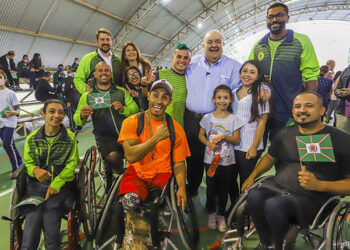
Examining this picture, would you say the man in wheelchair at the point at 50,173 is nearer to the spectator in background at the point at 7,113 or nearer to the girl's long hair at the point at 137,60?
the girl's long hair at the point at 137,60

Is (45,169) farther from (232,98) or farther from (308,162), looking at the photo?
(308,162)

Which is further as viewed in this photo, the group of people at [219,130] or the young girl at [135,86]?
the young girl at [135,86]

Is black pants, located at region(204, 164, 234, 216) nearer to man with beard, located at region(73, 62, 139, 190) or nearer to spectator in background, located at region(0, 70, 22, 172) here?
man with beard, located at region(73, 62, 139, 190)

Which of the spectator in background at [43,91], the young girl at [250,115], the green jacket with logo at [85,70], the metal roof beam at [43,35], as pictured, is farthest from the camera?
the metal roof beam at [43,35]

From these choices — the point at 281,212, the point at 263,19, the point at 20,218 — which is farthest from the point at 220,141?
the point at 263,19

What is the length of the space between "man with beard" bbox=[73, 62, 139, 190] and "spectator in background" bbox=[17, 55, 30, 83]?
7963 millimetres

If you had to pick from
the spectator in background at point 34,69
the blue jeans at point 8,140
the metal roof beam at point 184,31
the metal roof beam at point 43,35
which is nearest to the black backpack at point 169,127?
the blue jeans at point 8,140

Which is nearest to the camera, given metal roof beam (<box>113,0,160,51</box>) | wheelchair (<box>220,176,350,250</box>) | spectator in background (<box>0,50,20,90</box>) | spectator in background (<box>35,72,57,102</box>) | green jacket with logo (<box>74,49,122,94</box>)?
wheelchair (<box>220,176,350,250</box>)

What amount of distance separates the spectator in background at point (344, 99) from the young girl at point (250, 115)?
1.86 meters

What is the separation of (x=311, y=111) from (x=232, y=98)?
69 centimetres

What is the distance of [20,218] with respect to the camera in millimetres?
1570

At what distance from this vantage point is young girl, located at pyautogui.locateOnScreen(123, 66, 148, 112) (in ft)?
7.97

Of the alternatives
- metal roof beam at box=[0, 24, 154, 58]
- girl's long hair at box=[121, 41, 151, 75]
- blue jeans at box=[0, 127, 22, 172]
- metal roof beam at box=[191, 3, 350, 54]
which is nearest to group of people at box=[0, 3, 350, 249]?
girl's long hair at box=[121, 41, 151, 75]

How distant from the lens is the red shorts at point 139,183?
1.56m
